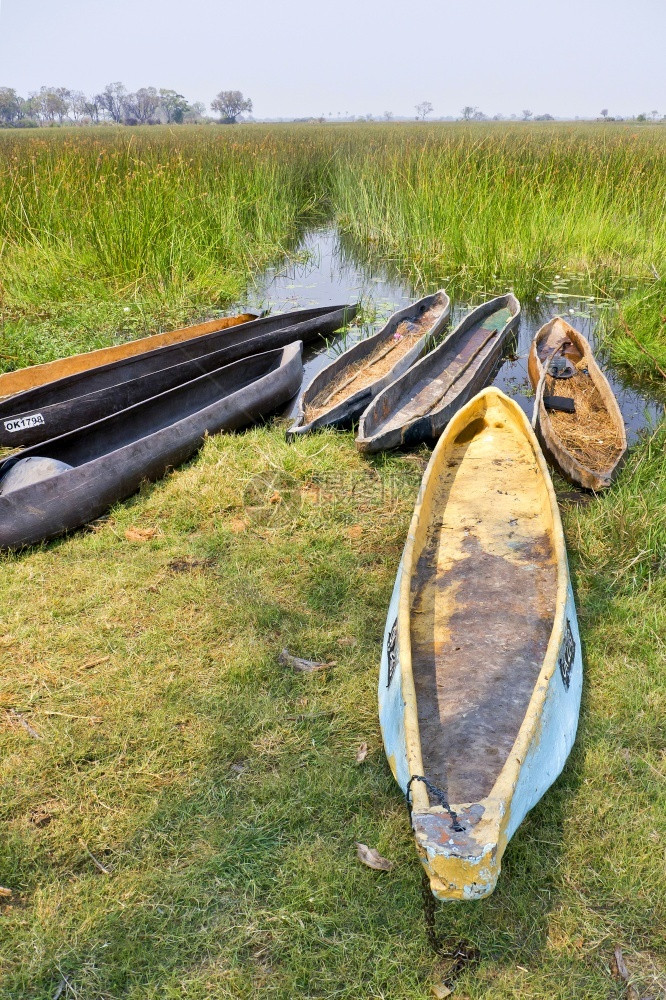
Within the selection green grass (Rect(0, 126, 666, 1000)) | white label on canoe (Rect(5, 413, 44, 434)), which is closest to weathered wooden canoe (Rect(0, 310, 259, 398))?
white label on canoe (Rect(5, 413, 44, 434))

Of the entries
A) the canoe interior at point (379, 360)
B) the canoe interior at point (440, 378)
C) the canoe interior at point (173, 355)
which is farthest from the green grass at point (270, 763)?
the canoe interior at point (173, 355)

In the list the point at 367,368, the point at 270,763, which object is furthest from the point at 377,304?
the point at 270,763

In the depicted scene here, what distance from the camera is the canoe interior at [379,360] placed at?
5910mm

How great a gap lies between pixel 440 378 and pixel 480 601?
3731 mm

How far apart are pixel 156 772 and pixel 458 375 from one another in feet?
16.2

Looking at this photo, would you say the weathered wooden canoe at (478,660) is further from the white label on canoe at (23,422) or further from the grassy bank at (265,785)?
the white label on canoe at (23,422)

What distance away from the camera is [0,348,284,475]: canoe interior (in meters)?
4.49

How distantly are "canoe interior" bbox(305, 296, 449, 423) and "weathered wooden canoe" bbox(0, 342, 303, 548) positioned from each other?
425mm

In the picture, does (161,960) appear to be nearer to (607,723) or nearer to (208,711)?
(208,711)

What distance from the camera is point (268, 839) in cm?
239

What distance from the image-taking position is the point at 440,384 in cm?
637

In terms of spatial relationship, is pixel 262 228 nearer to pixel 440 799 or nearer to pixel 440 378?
pixel 440 378

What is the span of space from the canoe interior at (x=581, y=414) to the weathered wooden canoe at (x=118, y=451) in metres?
2.36

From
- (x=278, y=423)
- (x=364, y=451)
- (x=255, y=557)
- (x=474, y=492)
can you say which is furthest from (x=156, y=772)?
(x=278, y=423)
